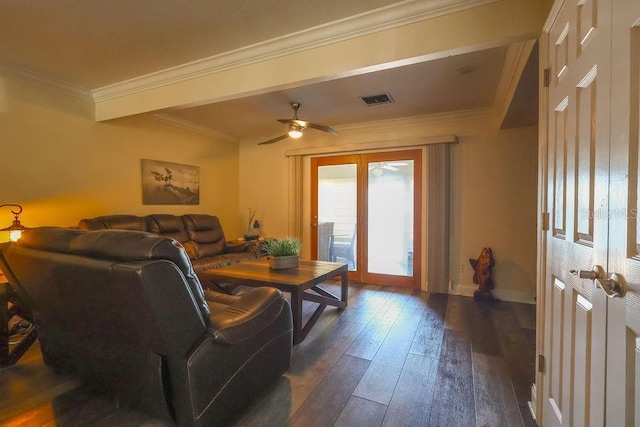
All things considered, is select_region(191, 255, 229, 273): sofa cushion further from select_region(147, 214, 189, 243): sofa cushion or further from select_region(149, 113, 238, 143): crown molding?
select_region(149, 113, 238, 143): crown molding

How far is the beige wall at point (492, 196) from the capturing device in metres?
3.66

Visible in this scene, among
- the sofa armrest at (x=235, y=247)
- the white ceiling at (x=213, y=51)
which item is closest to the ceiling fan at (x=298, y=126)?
the white ceiling at (x=213, y=51)

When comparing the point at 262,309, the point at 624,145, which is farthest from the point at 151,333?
the point at 624,145

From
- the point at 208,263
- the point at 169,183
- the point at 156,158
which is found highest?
the point at 156,158

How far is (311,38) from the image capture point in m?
2.21

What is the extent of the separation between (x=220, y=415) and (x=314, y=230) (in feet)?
11.7

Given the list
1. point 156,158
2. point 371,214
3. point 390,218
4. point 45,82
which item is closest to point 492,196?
point 390,218

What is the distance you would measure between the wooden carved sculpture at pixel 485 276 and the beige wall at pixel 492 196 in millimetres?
156

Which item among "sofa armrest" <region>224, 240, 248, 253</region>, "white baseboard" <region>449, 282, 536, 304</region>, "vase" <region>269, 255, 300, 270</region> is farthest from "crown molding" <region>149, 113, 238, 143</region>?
"white baseboard" <region>449, 282, 536, 304</region>

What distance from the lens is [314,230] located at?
16.3 ft

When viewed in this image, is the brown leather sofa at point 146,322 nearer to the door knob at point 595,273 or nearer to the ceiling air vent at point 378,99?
the door knob at point 595,273

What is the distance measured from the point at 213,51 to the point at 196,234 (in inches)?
102

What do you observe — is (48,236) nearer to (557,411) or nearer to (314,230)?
(557,411)

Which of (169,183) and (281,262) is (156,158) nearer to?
(169,183)
